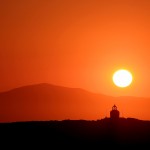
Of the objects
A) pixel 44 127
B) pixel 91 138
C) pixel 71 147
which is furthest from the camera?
pixel 44 127

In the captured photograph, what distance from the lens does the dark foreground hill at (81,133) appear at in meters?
50.8

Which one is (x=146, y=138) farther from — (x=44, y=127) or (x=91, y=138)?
(x=44, y=127)

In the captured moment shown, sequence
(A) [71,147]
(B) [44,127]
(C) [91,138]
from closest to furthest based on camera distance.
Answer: (A) [71,147] < (C) [91,138] < (B) [44,127]

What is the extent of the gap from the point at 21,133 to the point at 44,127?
14.7ft

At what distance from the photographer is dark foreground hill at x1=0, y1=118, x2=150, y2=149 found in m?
50.8

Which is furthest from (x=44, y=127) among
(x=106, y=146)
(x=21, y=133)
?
(x=106, y=146)

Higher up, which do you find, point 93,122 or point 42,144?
point 93,122

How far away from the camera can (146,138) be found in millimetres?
54781

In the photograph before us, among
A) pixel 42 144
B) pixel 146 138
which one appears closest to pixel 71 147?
pixel 42 144

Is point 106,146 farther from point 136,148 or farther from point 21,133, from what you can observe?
point 21,133

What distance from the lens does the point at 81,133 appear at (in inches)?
2162

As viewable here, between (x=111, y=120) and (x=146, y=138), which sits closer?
(x=146, y=138)

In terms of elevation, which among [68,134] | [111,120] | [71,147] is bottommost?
[71,147]

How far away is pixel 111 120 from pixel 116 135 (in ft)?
19.5
